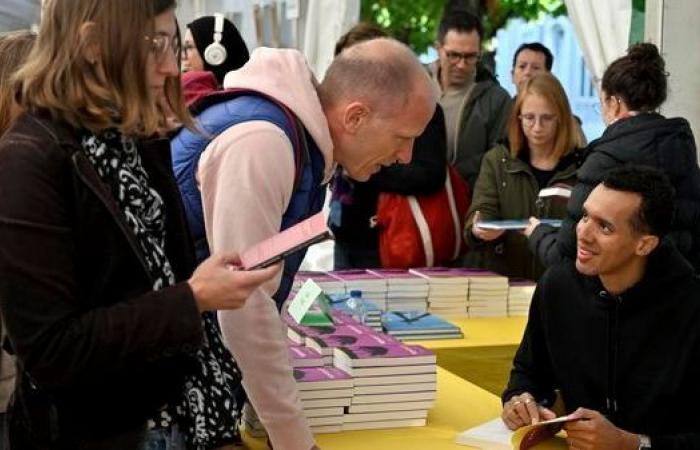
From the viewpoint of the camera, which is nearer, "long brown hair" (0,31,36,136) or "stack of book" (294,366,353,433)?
"long brown hair" (0,31,36,136)

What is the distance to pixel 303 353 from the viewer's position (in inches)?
97.7

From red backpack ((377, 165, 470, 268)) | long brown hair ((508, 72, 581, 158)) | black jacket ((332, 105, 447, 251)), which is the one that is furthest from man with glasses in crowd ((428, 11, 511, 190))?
black jacket ((332, 105, 447, 251))

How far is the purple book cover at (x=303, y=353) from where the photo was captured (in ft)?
8.03

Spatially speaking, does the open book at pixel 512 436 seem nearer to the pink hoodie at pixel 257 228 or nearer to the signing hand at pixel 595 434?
the signing hand at pixel 595 434

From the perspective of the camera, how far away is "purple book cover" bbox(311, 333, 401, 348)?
249cm

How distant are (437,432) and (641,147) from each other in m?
1.30

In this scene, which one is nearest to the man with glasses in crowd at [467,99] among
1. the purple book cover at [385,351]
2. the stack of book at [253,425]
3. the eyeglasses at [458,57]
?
the eyeglasses at [458,57]

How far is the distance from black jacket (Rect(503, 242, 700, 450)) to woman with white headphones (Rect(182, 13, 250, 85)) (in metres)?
1.72

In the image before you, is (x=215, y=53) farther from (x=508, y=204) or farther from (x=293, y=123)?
(x=293, y=123)

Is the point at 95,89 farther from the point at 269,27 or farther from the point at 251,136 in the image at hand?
the point at 269,27

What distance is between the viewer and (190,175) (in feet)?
6.57

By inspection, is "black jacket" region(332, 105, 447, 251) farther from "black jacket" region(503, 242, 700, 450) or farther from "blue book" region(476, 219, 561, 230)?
"black jacket" region(503, 242, 700, 450)

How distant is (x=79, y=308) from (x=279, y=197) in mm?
542

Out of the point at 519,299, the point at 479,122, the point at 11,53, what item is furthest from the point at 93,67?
the point at 479,122
